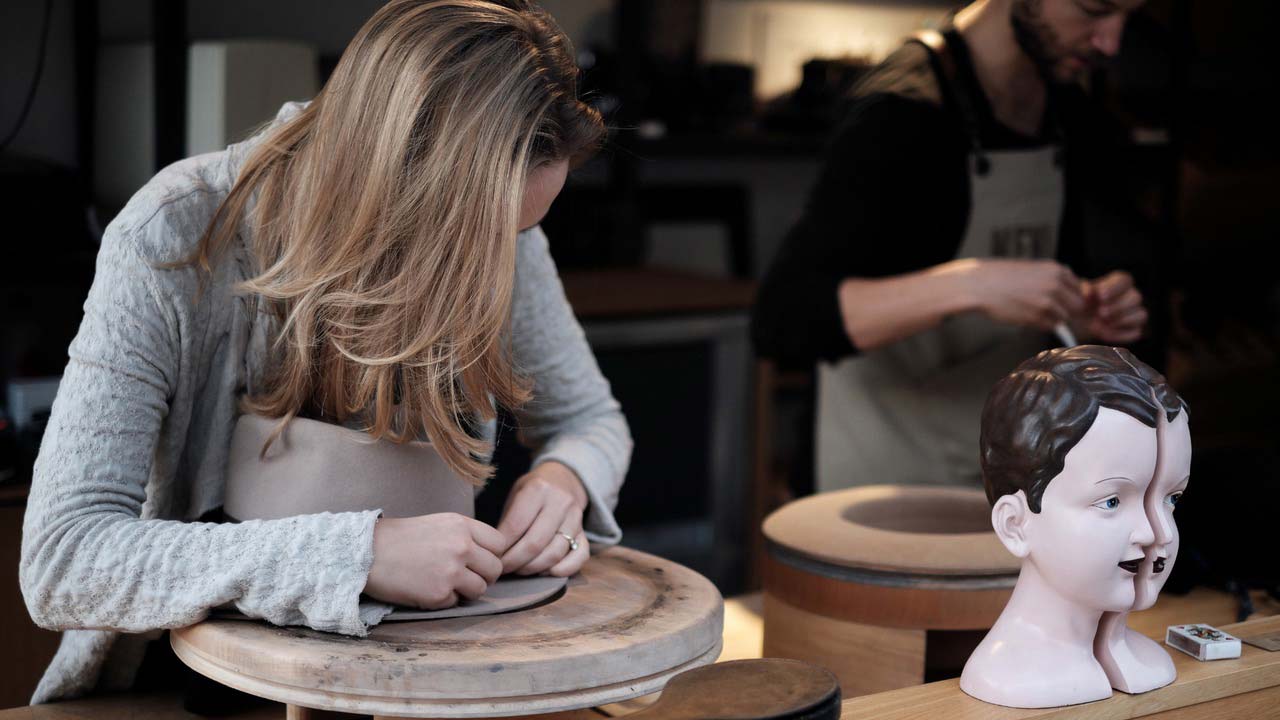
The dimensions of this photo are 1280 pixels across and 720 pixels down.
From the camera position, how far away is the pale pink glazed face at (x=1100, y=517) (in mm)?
947

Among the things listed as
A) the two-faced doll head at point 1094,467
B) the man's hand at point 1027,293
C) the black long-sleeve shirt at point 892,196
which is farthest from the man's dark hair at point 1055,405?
the black long-sleeve shirt at point 892,196

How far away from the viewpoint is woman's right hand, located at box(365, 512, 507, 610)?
40.3 inches

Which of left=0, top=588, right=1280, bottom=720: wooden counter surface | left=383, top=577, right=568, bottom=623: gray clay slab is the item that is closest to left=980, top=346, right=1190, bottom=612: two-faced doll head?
left=0, top=588, right=1280, bottom=720: wooden counter surface

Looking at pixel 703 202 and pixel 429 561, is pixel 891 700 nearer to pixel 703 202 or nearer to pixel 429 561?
pixel 429 561

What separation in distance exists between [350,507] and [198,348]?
0.71 feet

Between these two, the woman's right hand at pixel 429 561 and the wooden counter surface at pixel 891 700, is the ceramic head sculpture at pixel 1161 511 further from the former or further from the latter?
the woman's right hand at pixel 429 561

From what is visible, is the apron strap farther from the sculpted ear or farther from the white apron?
the sculpted ear

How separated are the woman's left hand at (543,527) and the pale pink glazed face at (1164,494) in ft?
1.61

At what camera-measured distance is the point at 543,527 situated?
1.20m

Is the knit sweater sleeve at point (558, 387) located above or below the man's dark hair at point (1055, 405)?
below

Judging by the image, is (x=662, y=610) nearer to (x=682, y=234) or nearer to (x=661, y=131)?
(x=661, y=131)

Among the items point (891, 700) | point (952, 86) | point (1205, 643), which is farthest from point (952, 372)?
point (891, 700)

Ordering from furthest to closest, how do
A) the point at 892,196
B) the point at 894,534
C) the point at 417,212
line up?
1. the point at 892,196
2. the point at 894,534
3. the point at 417,212

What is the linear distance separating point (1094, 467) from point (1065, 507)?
4 centimetres
